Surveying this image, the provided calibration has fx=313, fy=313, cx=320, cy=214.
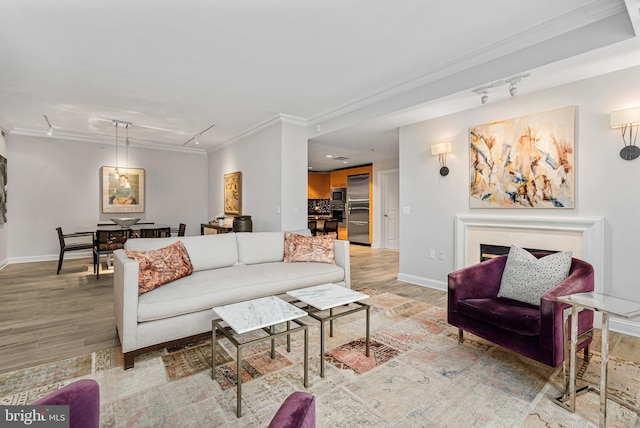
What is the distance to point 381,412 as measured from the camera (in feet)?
5.81

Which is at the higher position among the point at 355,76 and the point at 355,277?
the point at 355,76

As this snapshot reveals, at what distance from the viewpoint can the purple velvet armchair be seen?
1936 millimetres

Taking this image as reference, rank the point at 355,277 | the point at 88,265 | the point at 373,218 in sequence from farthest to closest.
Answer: the point at 373,218, the point at 88,265, the point at 355,277

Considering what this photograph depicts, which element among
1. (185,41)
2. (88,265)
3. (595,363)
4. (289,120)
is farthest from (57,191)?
(595,363)

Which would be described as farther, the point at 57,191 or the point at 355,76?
the point at 57,191

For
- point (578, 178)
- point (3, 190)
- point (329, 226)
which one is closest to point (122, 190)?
point (3, 190)

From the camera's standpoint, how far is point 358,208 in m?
9.34

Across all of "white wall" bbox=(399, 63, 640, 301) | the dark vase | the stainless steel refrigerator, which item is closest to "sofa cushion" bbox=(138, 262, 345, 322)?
"white wall" bbox=(399, 63, 640, 301)

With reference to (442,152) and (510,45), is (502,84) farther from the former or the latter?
(442,152)

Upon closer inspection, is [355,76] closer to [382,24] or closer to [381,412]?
[382,24]

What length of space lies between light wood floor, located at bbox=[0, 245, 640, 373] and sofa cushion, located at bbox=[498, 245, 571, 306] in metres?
0.84

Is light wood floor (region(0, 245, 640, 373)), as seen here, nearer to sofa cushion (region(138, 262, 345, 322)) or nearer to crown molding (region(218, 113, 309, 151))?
sofa cushion (region(138, 262, 345, 322))

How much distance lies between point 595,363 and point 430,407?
1.47 metres

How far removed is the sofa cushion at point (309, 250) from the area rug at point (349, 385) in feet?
3.87
